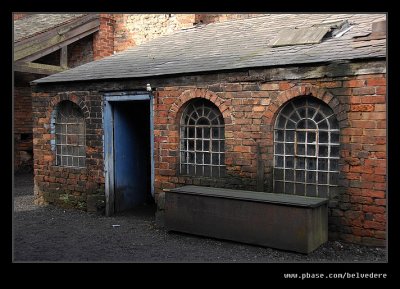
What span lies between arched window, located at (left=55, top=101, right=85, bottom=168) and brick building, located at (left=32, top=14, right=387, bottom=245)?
31 millimetres

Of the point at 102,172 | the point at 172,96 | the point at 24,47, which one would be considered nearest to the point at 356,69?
the point at 172,96

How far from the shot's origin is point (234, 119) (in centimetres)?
751

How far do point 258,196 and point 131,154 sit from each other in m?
3.94

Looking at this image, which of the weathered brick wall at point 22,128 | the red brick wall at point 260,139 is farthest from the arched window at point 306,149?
the weathered brick wall at point 22,128

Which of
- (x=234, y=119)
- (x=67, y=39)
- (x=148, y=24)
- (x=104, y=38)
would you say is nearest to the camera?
(x=234, y=119)

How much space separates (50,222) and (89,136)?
1963 millimetres

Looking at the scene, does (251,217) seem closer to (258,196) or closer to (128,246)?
(258,196)

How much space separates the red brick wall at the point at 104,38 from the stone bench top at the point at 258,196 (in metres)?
8.61

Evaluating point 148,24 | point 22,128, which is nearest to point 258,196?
point 148,24

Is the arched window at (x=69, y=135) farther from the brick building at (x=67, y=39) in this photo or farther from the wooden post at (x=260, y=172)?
the wooden post at (x=260, y=172)

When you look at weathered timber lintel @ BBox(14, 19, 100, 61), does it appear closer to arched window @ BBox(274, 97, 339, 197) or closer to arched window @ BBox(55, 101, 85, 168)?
arched window @ BBox(55, 101, 85, 168)

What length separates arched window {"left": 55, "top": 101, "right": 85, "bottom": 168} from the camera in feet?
31.7

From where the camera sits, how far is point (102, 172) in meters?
9.18

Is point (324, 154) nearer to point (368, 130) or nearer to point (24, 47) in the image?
point (368, 130)
